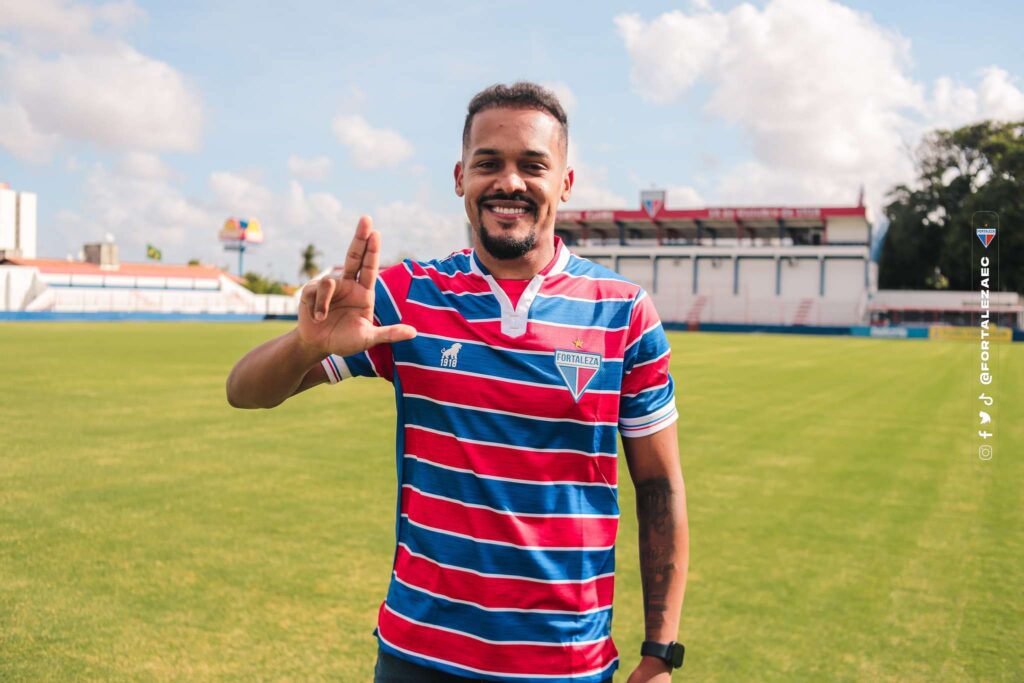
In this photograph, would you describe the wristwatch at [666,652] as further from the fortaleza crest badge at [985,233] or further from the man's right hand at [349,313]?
the fortaleza crest badge at [985,233]

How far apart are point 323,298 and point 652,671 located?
1240 millimetres

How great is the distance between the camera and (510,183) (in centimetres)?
207

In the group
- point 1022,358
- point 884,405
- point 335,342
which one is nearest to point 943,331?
point 1022,358

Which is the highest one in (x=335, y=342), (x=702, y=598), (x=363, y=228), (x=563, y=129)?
(x=563, y=129)

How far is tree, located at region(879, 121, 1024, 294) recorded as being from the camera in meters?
60.0

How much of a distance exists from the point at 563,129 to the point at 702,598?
3491 mm

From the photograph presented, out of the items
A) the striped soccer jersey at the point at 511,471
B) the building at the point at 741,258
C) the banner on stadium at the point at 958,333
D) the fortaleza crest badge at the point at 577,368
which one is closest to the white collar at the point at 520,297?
the striped soccer jersey at the point at 511,471

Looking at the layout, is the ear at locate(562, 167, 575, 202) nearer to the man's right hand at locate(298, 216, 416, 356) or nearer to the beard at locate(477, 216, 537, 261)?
the beard at locate(477, 216, 537, 261)

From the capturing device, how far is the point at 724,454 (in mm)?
9469

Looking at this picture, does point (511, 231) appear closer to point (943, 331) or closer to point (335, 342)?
point (335, 342)

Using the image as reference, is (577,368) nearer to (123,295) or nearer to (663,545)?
(663,545)

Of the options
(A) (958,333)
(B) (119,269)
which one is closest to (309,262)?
(B) (119,269)

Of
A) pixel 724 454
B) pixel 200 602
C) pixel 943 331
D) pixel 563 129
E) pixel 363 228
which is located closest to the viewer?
pixel 363 228

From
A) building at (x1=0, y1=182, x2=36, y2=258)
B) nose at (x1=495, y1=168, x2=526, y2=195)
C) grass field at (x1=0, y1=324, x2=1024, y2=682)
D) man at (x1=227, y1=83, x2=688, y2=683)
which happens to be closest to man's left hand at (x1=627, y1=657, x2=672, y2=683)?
man at (x1=227, y1=83, x2=688, y2=683)
